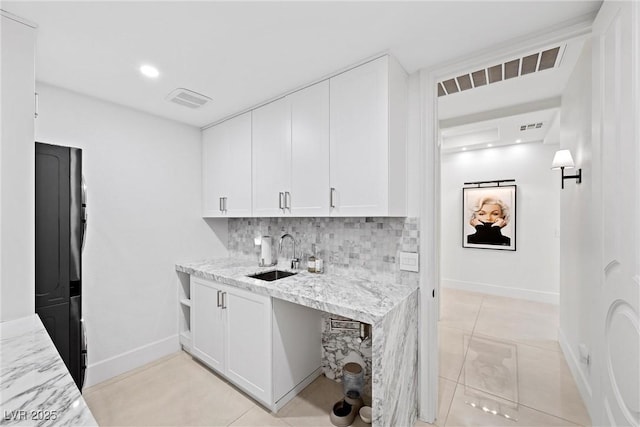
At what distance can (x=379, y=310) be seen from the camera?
1.49 meters

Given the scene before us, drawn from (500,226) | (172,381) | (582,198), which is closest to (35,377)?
(172,381)

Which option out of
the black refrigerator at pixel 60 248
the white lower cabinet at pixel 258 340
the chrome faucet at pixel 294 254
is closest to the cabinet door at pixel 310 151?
the chrome faucet at pixel 294 254

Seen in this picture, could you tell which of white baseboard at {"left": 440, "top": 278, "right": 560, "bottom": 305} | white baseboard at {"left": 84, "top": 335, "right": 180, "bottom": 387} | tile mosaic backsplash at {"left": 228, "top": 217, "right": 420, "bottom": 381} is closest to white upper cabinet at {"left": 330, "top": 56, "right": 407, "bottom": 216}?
tile mosaic backsplash at {"left": 228, "top": 217, "right": 420, "bottom": 381}

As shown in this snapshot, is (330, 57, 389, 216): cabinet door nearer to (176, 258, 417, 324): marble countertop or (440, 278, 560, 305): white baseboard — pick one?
(176, 258, 417, 324): marble countertop

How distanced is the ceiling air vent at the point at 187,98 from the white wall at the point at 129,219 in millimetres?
513

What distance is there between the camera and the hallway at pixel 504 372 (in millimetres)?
1887

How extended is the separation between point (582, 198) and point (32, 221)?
3.46 metres

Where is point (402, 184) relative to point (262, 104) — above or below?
below

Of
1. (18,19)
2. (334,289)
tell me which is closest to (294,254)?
(334,289)

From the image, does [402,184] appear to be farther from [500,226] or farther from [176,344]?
[500,226]

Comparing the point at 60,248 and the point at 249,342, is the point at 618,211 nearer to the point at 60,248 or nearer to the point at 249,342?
the point at 249,342

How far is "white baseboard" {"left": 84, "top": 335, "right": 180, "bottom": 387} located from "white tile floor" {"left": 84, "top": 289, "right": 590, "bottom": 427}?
0.06 meters

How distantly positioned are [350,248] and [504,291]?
12.3ft

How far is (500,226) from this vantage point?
457 centimetres
